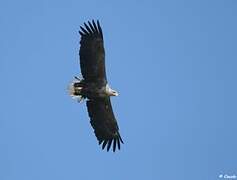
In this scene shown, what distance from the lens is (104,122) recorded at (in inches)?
1012

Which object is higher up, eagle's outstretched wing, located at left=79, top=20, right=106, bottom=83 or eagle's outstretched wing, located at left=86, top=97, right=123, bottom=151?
eagle's outstretched wing, located at left=79, top=20, right=106, bottom=83

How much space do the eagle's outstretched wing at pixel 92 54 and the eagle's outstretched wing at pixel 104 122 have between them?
31.8 inches

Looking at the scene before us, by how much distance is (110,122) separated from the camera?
2580 cm

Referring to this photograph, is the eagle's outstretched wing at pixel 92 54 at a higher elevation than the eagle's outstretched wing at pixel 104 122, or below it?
higher

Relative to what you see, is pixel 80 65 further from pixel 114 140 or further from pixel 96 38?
pixel 114 140

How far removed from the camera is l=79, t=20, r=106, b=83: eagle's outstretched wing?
80.7 ft

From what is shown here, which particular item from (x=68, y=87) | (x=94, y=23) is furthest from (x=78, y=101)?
(x=94, y=23)

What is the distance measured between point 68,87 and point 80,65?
70 cm

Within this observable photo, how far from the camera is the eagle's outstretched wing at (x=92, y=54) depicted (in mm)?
24609

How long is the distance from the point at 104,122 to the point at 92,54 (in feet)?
6.82

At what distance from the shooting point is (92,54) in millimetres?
24625

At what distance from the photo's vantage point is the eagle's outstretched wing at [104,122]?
25.4 metres

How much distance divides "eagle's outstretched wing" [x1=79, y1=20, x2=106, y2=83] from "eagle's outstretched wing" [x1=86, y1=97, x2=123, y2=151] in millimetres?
809

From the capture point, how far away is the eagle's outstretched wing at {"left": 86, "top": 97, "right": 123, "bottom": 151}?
25.4m
